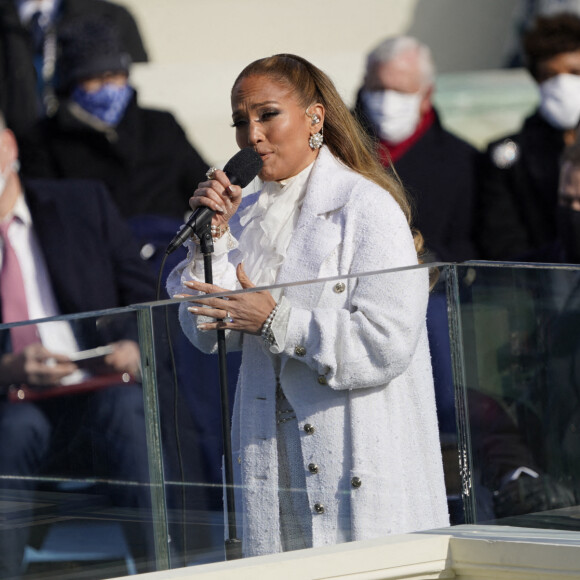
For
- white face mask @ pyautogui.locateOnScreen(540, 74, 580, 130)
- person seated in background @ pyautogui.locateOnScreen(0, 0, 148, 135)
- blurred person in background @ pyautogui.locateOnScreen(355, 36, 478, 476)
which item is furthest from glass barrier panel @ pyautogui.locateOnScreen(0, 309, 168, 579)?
person seated in background @ pyautogui.locateOnScreen(0, 0, 148, 135)

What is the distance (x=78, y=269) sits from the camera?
528 centimetres

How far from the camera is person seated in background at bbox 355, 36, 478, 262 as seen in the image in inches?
234

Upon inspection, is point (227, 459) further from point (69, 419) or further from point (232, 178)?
point (232, 178)

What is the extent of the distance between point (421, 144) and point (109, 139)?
145cm

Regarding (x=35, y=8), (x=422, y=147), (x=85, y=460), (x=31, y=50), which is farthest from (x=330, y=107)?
(x=35, y=8)

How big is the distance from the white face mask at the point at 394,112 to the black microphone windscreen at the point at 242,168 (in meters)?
3.21

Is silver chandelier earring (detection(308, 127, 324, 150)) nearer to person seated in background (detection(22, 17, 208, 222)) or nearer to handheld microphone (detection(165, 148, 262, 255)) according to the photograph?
handheld microphone (detection(165, 148, 262, 255))

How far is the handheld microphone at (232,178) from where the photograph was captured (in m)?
2.99

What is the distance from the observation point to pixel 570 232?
529 cm

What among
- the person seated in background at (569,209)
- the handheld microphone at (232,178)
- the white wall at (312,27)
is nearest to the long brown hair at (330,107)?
the handheld microphone at (232,178)

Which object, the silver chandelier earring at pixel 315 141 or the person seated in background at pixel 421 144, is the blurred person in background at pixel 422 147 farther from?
the silver chandelier earring at pixel 315 141

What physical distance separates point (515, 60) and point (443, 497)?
5.84 meters

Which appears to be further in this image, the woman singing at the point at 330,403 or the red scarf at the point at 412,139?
the red scarf at the point at 412,139

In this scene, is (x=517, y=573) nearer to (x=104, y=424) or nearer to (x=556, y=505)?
(x=556, y=505)
